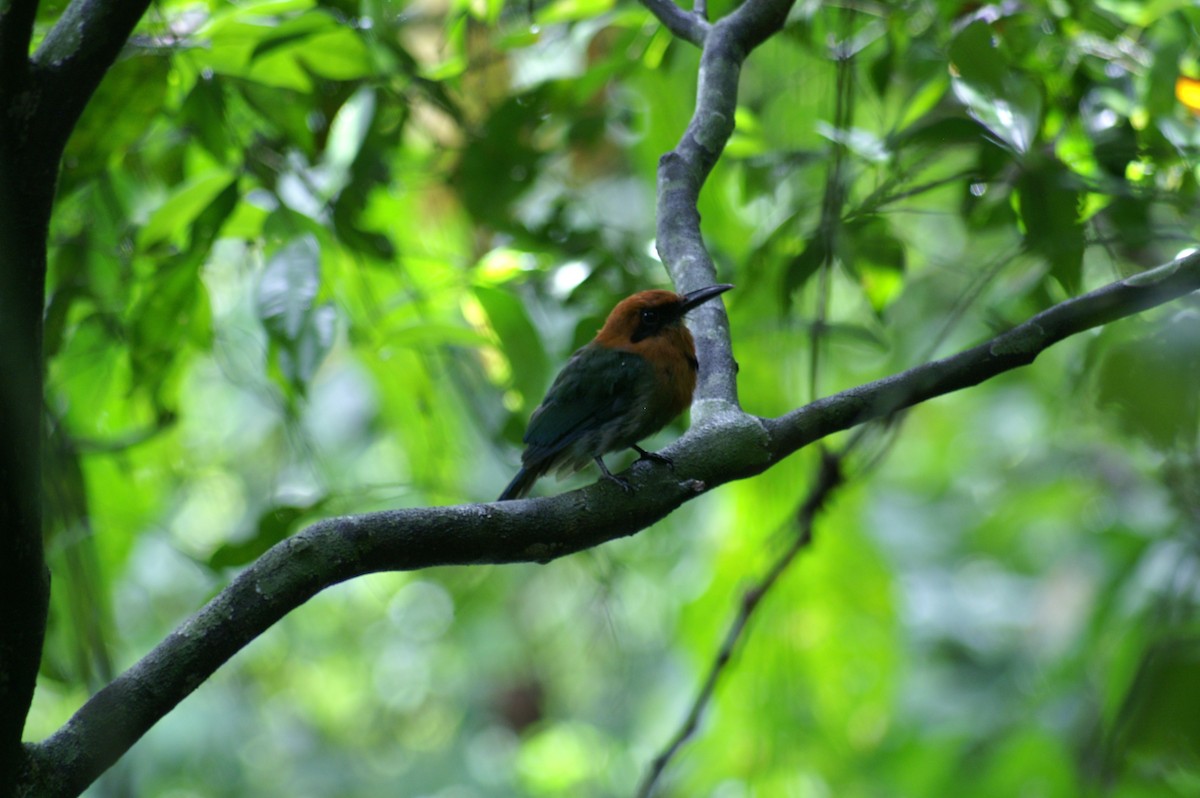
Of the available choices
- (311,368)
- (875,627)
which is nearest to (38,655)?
(311,368)

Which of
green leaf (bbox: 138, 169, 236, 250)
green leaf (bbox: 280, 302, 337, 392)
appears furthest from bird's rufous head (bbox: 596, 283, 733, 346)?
green leaf (bbox: 138, 169, 236, 250)

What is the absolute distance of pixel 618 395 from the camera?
3049 mm

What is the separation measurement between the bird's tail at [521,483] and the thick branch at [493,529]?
3.65 ft

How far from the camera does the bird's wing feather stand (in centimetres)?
298

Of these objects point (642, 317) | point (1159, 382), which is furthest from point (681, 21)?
point (1159, 382)

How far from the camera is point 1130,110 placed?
2939 mm

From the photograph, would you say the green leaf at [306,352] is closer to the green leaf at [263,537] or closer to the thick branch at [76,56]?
the green leaf at [263,537]

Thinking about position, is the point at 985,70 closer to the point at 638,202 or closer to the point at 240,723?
the point at 638,202

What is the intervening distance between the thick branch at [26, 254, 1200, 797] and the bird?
Answer: 961 mm

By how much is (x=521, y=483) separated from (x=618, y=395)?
376mm

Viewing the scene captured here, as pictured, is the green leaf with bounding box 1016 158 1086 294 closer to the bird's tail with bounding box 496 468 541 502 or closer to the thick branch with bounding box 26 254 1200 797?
the thick branch with bounding box 26 254 1200 797

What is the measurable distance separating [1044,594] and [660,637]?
2.87 m

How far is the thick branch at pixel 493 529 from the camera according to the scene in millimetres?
1490

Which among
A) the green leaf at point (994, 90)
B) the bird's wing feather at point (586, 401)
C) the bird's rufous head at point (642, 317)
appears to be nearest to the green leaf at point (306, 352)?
the bird's wing feather at point (586, 401)
